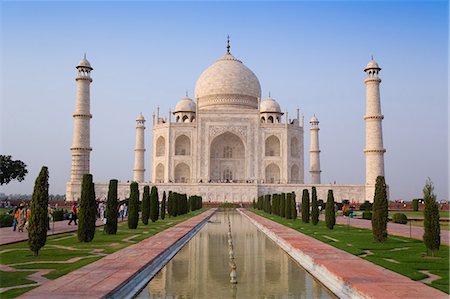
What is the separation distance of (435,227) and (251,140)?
28.8 meters

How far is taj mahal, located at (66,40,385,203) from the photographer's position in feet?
101

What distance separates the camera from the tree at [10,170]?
29359 millimetres

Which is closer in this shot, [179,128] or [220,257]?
[220,257]

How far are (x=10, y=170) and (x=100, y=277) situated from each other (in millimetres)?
26825

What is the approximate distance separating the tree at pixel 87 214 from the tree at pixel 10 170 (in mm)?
21185

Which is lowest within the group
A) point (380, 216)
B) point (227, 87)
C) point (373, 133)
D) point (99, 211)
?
point (99, 211)

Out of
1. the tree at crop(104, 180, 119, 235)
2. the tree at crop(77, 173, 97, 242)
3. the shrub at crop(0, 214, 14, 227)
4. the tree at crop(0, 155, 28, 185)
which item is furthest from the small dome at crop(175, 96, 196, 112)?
the tree at crop(77, 173, 97, 242)

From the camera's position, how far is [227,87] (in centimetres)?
3947

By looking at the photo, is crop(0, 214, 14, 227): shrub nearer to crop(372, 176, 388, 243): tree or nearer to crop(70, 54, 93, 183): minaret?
crop(372, 176, 388, 243): tree

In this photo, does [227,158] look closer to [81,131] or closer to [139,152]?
[139,152]

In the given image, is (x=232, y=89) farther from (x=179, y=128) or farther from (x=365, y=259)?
(x=365, y=259)

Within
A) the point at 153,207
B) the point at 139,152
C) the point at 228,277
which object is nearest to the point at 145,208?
the point at 153,207

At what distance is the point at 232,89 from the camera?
129 ft

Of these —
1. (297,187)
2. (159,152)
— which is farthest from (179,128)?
(297,187)
